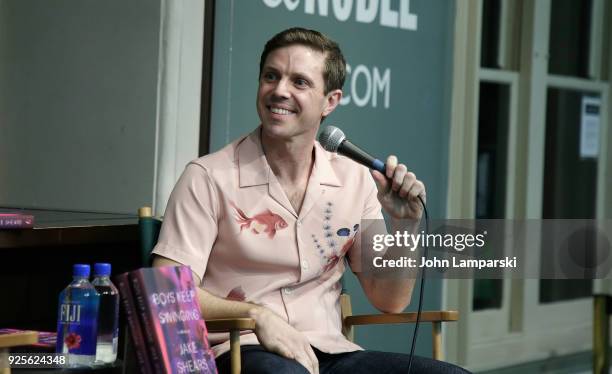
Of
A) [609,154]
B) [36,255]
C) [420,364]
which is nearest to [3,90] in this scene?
[36,255]

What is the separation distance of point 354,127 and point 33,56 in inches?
47.0

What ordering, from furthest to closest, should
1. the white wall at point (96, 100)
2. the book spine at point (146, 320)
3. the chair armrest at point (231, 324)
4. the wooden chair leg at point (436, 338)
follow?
the white wall at point (96, 100), the wooden chair leg at point (436, 338), the chair armrest at point (231, 324), the book spine at point (146, 320)

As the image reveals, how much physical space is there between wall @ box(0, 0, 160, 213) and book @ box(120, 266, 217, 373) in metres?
1.37

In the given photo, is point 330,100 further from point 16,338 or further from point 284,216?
point 16,338

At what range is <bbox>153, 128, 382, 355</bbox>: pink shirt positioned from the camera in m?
2.49

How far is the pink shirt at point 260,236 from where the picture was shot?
2.49m

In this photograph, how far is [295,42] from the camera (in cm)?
257

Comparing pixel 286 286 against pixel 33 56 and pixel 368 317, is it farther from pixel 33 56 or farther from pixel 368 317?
pixel 33 56

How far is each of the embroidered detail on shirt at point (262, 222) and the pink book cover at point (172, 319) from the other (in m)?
0.41

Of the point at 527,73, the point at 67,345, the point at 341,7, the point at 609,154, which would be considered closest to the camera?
the point at 67,345

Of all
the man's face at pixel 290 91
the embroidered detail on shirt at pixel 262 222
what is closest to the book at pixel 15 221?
the embroidered detail on shirt at pixel 262 222

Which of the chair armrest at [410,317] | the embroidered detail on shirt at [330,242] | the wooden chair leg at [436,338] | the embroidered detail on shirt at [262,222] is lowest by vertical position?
the wooden chair leg at [436,338]

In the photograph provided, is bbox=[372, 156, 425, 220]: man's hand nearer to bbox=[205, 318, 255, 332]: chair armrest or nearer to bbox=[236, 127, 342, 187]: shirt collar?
bbox=[236, 127, 342, 187]: shirt collar

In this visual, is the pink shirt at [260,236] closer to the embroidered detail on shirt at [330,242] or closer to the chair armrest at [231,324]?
the embroidered detail on shirt at [330,242]
